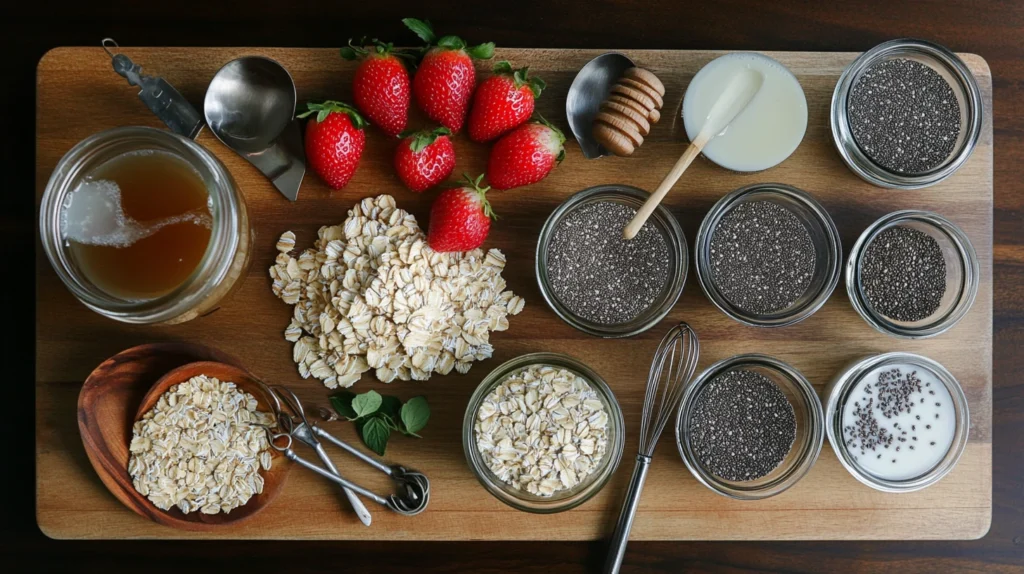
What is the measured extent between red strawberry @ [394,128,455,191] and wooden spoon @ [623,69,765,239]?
37 cm

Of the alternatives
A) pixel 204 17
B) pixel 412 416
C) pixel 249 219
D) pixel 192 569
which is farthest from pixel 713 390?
pixel 204 17

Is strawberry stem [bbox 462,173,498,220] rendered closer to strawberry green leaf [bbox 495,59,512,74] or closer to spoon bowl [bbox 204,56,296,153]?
strawberry green leaf [bbox 495,59,512,74]

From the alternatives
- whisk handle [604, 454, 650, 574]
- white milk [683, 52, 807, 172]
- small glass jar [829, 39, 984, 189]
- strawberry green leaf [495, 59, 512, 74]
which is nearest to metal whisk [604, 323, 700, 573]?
whisk handle [604, 454, 650, 574]

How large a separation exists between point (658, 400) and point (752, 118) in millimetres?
585

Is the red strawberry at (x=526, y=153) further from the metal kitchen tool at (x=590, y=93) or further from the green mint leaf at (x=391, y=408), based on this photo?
the green mint leaf at (x=391, y=408)

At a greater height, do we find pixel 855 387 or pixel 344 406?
pixel 855 387

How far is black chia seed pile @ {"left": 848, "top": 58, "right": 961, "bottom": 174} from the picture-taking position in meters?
1.42

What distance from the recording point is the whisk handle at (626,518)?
4.57 feet

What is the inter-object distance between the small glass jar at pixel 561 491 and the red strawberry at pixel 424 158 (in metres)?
0.38

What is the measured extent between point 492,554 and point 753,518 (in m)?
0.55

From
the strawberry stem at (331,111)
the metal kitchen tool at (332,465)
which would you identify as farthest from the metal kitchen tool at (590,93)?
the metal kitchen tool at (332,465)

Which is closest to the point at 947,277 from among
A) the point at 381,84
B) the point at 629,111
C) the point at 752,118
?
the point at 752,118

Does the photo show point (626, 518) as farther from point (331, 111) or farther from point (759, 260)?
point (331, 111)

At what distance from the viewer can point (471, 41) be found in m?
1.55
